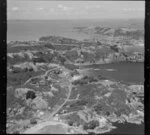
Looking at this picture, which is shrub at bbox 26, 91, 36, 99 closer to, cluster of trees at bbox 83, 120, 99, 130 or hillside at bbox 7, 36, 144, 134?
hillside at bbox 7, 36, 144, 134

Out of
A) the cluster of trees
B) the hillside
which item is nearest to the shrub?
the hillside

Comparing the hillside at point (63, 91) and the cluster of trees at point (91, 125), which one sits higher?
the hillside at point (63, 91)

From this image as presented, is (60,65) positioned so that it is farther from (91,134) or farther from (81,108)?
(91,134)

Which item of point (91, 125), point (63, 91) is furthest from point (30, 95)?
point (91, 125)

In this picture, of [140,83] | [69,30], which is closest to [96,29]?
[69,30]

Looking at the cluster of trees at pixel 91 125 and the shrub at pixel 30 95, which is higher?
the shrub at pixel 30 95

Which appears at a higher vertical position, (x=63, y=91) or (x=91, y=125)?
(x=63, y=91)

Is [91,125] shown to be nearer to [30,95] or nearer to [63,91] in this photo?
[63,91]

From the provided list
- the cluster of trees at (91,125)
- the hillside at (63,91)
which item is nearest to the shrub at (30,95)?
the hillside at (63,91)

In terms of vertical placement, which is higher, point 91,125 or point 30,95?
point 30,95

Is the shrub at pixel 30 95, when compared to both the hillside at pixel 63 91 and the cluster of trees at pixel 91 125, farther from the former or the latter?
the cluster of trees at pixel 91 125

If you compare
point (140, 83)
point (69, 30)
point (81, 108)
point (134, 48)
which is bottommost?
point (81, 108)
